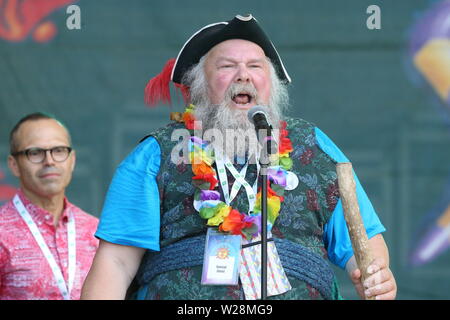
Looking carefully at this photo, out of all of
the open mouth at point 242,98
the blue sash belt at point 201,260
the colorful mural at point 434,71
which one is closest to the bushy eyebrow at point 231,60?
the open mouth at point 242,98

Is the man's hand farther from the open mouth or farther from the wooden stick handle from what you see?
the open mouth

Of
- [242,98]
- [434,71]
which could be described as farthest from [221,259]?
[434,71]

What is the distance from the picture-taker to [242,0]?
5223 millimetres

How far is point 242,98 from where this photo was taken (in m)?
3.27

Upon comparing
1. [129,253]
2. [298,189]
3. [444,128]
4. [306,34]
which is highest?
[306,34]

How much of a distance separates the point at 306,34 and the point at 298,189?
2.23m

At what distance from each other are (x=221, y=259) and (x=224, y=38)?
883mm

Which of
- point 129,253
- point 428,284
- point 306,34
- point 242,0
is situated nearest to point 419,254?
point 428,284

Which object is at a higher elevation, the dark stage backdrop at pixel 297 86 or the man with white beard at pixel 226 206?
the dark stage backdrop at pixel 297 86

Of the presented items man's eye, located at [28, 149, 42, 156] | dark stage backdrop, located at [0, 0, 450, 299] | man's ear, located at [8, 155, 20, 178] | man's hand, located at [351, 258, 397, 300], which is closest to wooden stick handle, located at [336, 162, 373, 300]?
man's hand, located at [351, 258, 397, 300]

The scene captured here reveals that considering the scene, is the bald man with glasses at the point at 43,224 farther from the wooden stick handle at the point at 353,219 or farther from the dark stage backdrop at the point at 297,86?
the wooden stick handle at the point at 353,219

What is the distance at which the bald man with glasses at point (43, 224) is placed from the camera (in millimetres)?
4531

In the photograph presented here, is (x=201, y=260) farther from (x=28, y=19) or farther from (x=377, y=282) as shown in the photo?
(x=28, y=19)

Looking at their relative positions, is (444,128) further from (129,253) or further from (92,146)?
(129,253)
